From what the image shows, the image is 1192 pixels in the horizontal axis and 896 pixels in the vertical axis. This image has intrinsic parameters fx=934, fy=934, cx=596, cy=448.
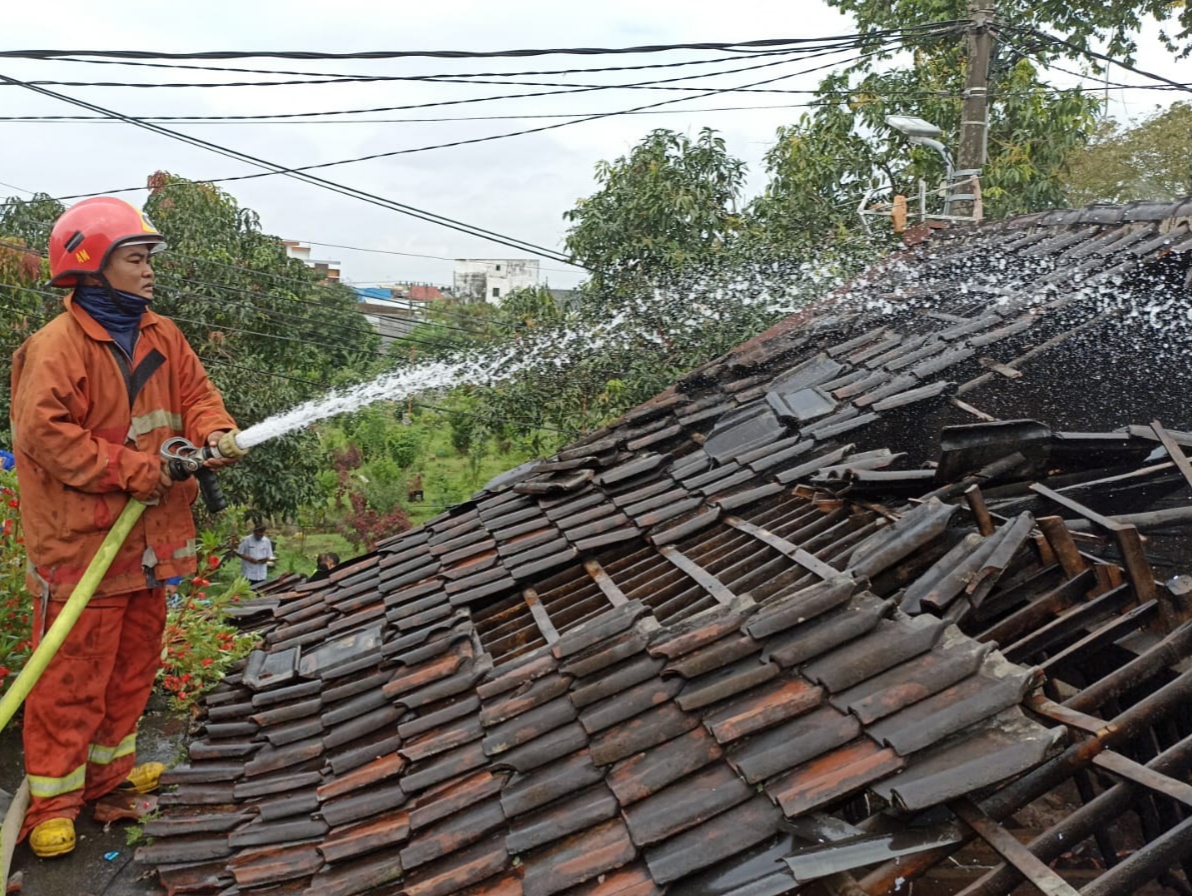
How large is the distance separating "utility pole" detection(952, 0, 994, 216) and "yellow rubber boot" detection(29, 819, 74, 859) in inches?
412

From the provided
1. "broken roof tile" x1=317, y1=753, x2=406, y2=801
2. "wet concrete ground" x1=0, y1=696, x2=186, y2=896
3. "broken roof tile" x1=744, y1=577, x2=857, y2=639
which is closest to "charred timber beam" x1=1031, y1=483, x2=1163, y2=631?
"broken roof tile" x1=744, y1=577, x2=857, y2=639

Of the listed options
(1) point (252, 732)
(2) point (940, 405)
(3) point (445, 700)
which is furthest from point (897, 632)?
(1) point (252, 732)

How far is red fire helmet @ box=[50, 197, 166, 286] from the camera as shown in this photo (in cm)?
415

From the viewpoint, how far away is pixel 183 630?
17.9 ft

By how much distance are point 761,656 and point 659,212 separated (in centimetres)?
1001

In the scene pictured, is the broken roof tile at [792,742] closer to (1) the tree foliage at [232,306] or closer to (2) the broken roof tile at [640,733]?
(2) the broken roof tile at [640,733]

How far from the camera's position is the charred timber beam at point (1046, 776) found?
7.35 feet

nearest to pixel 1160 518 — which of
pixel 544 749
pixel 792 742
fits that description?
pixel 792 742

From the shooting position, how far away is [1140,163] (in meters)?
22.3

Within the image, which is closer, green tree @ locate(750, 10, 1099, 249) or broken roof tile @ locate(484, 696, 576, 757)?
broken roof tile @ locate(484, 696, 576, 757)

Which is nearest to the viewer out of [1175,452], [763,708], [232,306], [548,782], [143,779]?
[763,708]

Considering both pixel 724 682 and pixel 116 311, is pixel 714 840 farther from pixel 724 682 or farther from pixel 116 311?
pixel 116 311

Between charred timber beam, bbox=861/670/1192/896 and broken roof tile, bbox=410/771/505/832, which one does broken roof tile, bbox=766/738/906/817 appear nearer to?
charred timber beam, bbox=861/670/1192/896

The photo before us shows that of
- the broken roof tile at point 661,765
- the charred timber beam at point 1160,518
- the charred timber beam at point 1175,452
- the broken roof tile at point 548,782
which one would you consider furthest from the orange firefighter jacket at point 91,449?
the charred timber beam at point 1175,452
